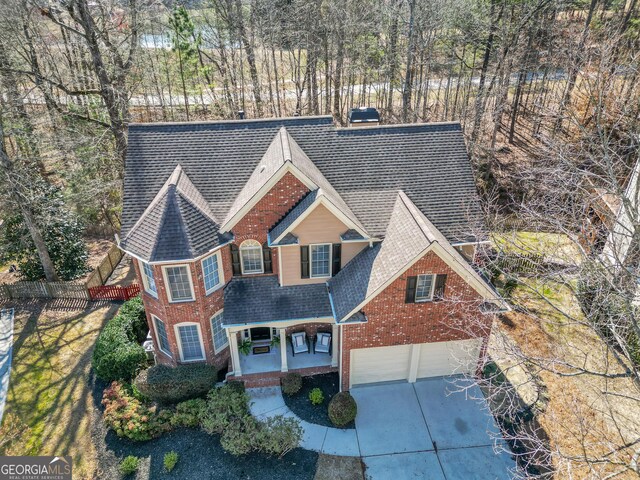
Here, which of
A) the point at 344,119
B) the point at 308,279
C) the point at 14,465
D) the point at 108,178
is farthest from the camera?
the point at 344,119

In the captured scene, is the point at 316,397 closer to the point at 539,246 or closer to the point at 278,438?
the point at 278,438

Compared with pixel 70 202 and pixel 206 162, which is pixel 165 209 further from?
pixel 70 202

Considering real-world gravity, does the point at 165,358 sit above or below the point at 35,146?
below

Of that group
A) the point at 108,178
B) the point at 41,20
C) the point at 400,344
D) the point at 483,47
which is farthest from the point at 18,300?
the point at 483,47

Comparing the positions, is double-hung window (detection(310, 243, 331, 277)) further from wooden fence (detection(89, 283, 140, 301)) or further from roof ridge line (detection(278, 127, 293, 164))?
wooden fence (detection(89, 283, 140, 301))

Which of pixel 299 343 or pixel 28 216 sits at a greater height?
pixel 28 216

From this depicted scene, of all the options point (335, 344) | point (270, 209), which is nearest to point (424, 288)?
point (335, 344)
